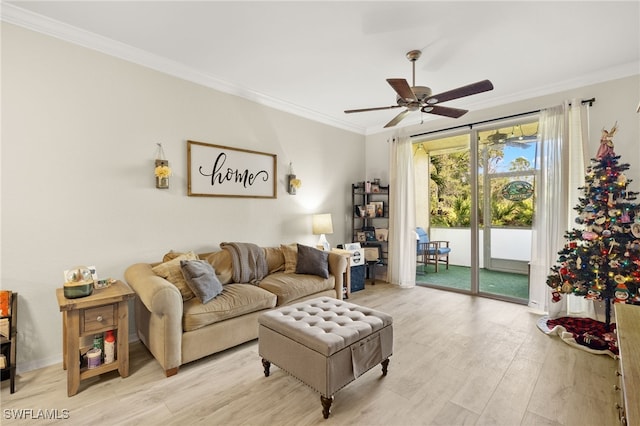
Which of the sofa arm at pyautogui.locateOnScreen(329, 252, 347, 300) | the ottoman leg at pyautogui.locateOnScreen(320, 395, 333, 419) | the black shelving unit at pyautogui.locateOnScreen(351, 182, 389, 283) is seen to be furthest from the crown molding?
the ottoman leg at pyautogui.locateOnScreen(320, 395, 333, 419)

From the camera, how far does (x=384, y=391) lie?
2123 millimetres

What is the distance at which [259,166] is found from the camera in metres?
4.00

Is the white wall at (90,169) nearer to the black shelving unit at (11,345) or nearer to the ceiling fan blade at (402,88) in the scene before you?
the black shelving unit at (11,345)

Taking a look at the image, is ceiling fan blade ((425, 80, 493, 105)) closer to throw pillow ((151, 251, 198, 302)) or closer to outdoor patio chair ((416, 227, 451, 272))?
throw pillow ((151, 251, 198, 302))

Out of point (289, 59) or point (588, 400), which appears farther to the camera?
point (289, 59)

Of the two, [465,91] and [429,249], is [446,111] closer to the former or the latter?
[465,91]

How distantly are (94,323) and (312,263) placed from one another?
2.21m

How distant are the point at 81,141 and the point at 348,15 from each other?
258 centimetres

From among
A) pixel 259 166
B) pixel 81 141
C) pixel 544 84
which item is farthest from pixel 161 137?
pixel 544 84

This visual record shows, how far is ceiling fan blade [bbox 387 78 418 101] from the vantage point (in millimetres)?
2346

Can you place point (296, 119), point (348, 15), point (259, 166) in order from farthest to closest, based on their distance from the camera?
point (296, 119) → point (259, 166) → point (348, 15)

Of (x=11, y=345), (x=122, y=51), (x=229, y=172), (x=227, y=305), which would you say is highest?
(x=122, y=51)

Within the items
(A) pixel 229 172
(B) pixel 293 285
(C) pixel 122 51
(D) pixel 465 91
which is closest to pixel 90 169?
(C) pixel 122 51

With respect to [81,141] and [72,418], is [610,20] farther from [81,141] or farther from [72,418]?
[72,418]
